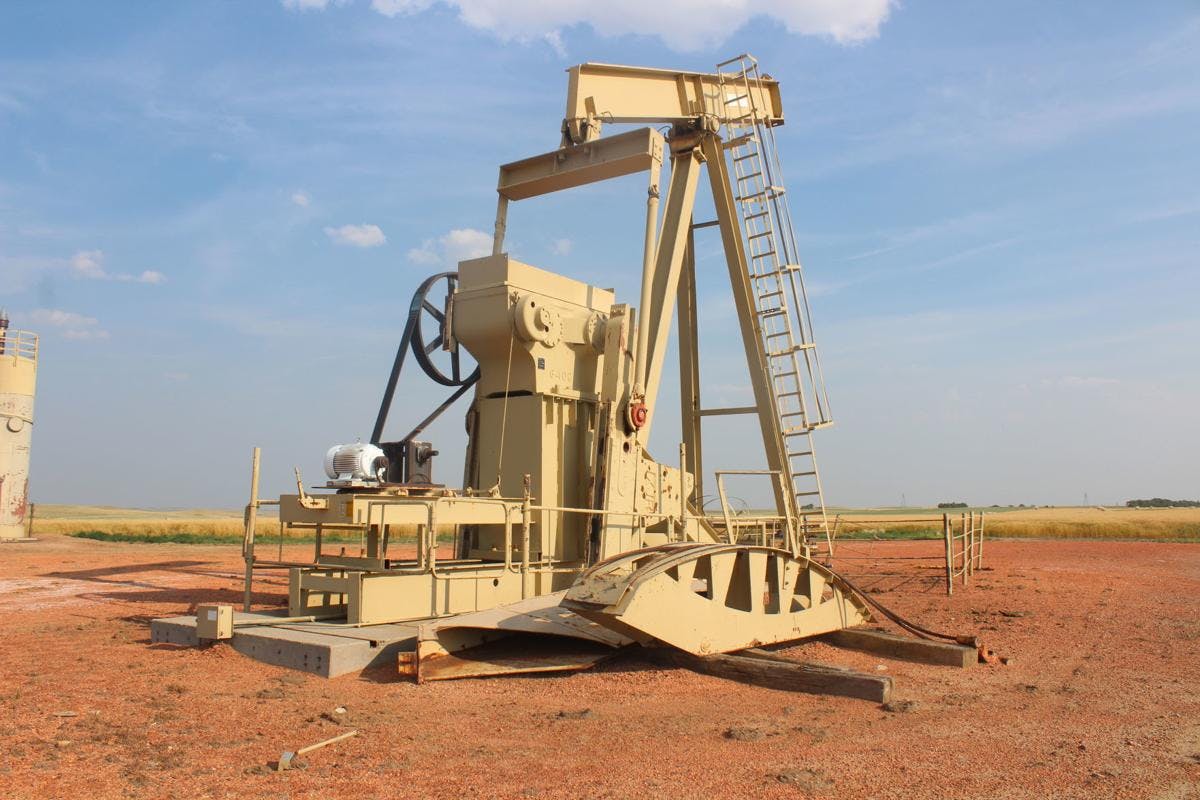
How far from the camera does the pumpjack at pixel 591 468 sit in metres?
7.88

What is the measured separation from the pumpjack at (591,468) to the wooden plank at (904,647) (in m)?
0.21

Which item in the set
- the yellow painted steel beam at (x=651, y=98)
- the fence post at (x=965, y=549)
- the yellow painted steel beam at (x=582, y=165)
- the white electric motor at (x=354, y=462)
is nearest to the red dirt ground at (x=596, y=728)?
the white electric motor at (x=354, y=462)

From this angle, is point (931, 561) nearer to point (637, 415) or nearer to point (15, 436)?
point (637, 415)

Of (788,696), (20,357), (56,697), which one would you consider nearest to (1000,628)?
(788,696)

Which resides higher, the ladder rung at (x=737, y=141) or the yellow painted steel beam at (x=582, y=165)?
the ladder rung at (x=737, y=141)

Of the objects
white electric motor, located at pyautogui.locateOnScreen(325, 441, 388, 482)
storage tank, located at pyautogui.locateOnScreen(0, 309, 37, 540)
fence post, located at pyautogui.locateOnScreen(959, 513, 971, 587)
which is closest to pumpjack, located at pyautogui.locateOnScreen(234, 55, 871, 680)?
white electric motor, located at pyautogui.locateOnScreen(325, 441, 388, 482)

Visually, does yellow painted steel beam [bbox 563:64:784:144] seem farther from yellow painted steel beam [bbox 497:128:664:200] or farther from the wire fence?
the wire fence

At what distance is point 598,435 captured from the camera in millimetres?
10883

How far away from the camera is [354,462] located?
29.6ft

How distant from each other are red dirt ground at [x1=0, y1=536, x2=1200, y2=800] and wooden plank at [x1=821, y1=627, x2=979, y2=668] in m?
0.19

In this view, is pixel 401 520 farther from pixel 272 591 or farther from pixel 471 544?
pixel 272 591

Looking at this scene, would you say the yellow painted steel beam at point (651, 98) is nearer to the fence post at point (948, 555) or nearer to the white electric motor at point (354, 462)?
the white electric motor at point (354, 462)

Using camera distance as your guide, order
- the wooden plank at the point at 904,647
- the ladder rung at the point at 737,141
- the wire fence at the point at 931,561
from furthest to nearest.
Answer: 1. the wire fence at the point at 931,561
2. the ladder rung at the point at 737,141
3. the wooden plank at the point at 904,647

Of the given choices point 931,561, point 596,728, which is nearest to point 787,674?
point 596,728
